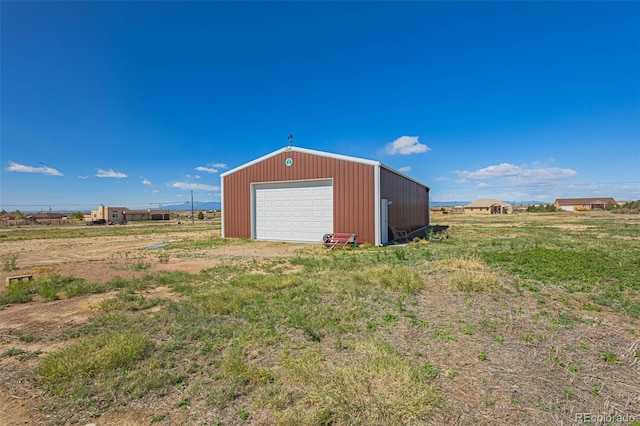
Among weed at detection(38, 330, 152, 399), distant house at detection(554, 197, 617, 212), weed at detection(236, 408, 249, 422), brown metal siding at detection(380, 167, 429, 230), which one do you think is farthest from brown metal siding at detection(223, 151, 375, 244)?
distant house at detection(554, 197, 617, 212)

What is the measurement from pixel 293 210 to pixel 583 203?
96.8 metres

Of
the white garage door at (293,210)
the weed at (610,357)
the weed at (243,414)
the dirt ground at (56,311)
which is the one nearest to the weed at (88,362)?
the dirt ground at (56,311)

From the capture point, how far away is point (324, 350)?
140 inches

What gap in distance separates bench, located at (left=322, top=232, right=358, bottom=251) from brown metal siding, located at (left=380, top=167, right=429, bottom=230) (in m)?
2.51

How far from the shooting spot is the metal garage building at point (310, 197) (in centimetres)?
1368

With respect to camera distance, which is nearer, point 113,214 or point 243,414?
point 243,414

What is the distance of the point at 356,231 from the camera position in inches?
546

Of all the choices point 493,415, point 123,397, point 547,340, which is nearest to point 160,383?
point 123,397

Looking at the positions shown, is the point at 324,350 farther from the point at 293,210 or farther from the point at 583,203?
the point at 583,203

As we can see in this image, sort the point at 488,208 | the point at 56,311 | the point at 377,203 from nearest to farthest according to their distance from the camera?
the point at 56,311 → the point at 377,203 → the point at 488,208

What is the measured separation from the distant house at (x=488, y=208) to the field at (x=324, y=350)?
70.4 m

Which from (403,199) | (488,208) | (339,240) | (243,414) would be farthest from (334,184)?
(488,208)

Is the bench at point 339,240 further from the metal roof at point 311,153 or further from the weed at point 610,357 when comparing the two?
the weed at point 610,357

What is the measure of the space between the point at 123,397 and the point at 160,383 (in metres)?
0.31
